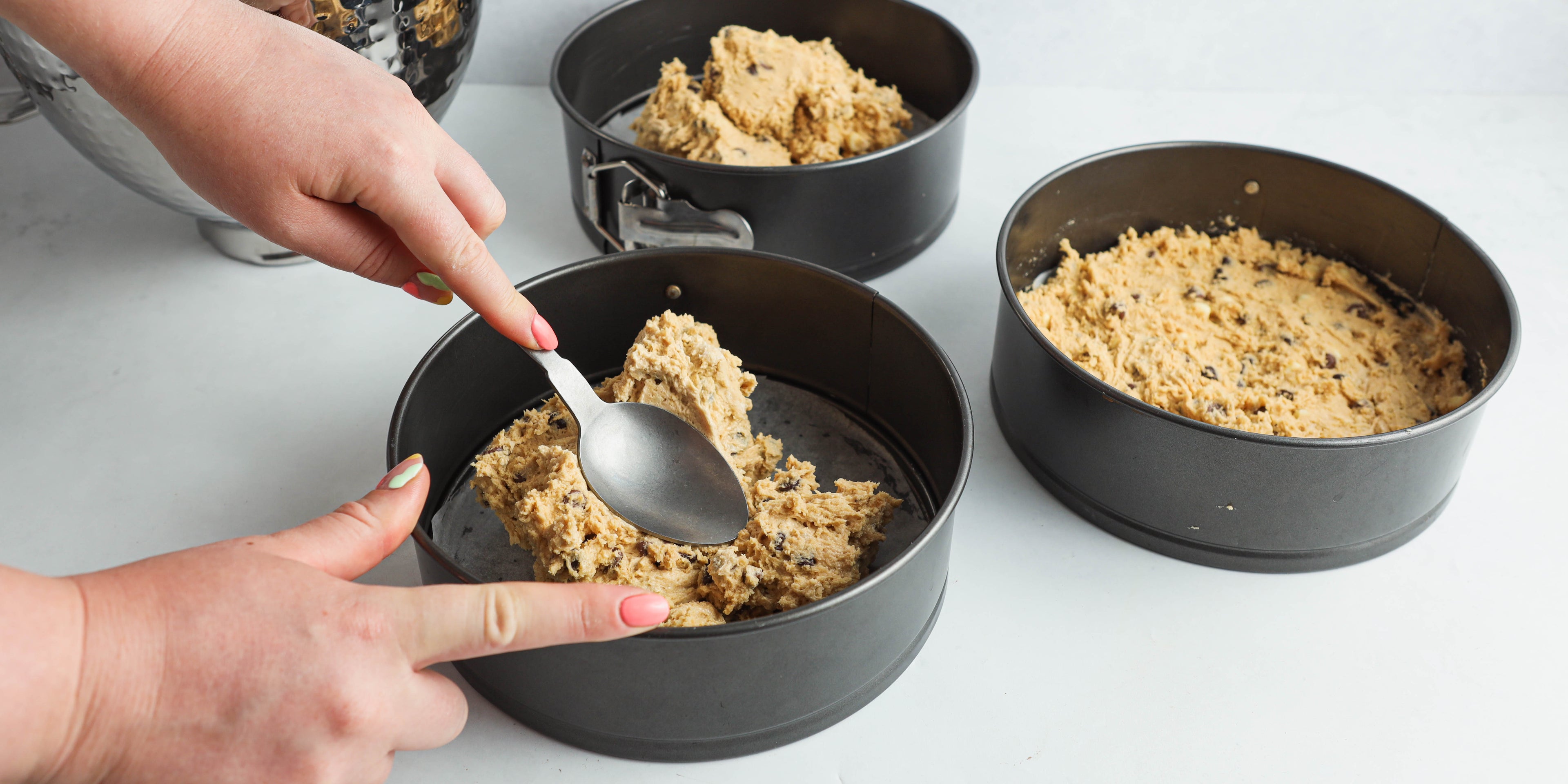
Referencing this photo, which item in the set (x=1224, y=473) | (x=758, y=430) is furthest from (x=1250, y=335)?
(x=758, y=430)

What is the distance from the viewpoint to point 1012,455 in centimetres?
118

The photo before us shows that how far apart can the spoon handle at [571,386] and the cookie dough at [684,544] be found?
41 mm

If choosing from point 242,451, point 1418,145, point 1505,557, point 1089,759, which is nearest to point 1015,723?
point 1089,759

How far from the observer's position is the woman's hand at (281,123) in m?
0.85

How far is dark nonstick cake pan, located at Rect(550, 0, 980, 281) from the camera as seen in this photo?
126cm

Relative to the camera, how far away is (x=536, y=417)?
3.55 ft

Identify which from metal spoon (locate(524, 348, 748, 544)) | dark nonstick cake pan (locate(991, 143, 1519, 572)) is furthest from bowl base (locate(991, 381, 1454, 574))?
metal spoon (locate(524, 348, 748, 544))

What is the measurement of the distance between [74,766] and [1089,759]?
2.42 feet

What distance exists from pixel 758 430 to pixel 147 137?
26.4 inches

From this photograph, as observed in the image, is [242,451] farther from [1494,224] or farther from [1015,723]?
[1494,224]

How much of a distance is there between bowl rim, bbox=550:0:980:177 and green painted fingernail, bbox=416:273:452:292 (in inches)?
12.8

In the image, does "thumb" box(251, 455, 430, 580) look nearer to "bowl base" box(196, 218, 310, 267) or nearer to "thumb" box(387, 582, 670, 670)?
"thumb" box(387, 582, 670, 670)

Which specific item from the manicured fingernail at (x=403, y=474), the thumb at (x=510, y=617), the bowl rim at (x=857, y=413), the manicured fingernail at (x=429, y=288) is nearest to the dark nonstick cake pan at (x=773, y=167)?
the bowl rim at (x=857, y=413)

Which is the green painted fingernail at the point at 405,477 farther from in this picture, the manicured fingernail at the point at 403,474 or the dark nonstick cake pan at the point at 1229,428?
the dark nonstick cake pan at the point at 1229,428
